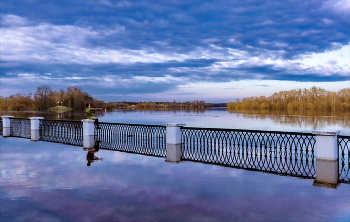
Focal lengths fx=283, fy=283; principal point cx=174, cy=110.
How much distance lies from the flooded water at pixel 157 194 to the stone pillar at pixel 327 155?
496 millimetres

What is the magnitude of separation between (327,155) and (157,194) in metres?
4.24

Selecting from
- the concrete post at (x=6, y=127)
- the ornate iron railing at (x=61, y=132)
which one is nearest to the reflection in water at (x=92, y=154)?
the ornate iron railing at (x=61, y=132)

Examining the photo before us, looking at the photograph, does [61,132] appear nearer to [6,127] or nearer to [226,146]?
[6,127]

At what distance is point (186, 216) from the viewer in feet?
14.6

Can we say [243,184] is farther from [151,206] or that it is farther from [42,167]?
[42,167]

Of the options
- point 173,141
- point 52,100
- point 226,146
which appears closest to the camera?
point 226,146

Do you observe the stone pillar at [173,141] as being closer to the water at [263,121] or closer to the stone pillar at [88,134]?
the stone pillar at [88,134]

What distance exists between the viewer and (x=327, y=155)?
678 centimetres

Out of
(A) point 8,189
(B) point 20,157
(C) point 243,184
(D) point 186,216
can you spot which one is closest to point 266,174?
(C) point 243,184

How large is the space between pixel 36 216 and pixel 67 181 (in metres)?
1.96

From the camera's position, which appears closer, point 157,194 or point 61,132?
point 157,194

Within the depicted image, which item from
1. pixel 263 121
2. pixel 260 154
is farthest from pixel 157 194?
pixel 263 121

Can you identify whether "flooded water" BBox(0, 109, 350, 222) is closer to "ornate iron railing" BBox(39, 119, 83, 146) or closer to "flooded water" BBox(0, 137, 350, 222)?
"flooded water" BBox(0, 137, 350, 222)

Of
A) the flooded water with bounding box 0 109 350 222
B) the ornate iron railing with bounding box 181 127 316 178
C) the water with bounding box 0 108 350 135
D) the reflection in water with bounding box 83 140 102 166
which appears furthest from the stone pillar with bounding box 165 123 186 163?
the water with bounding box 0 108 350 135
